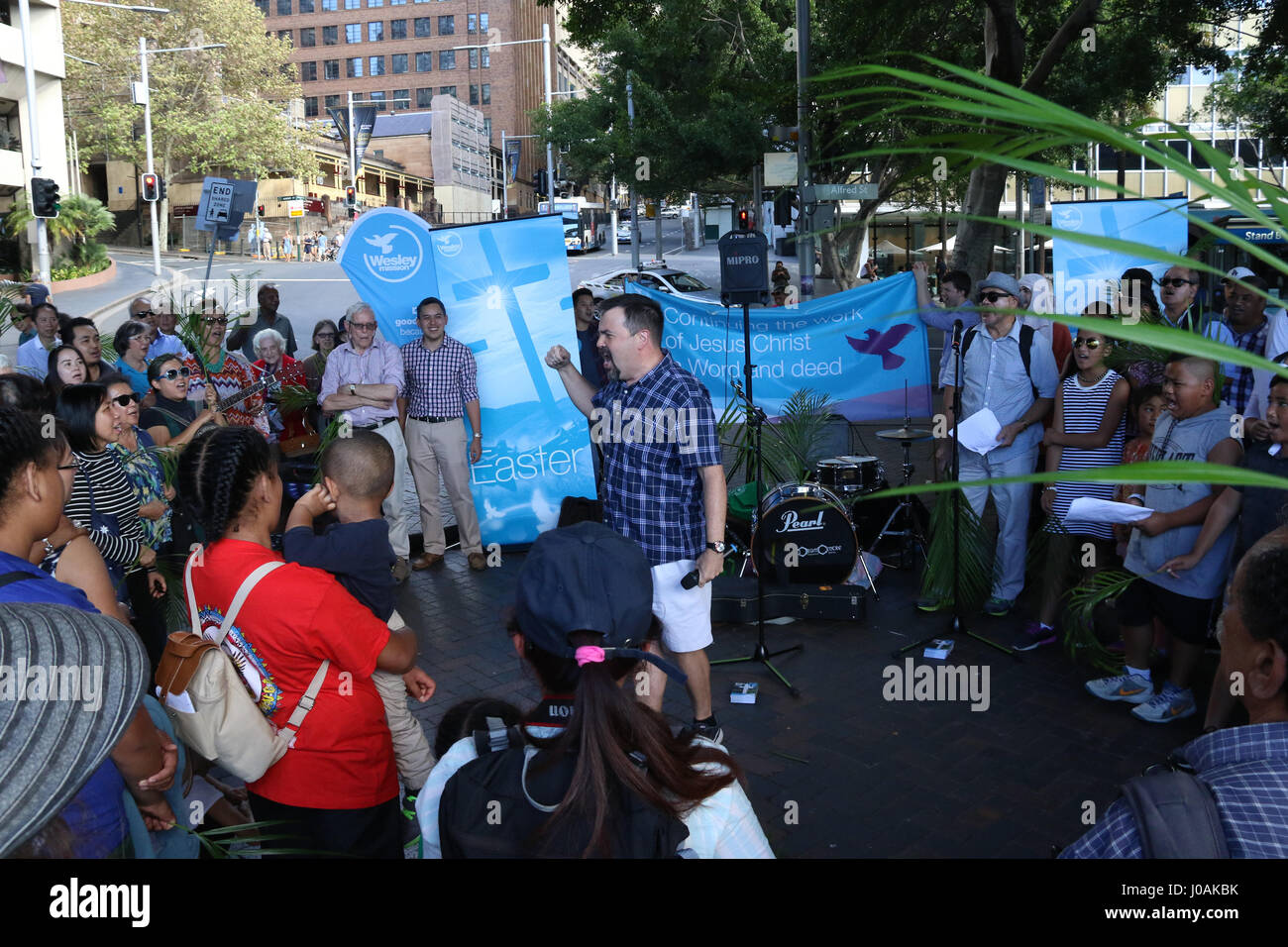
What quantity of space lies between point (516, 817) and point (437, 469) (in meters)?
6.69

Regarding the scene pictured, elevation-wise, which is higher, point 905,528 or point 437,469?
point 437,469

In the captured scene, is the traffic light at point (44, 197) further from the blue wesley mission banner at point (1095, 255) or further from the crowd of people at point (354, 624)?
the blue wesley mission banner at point (1095, 255)

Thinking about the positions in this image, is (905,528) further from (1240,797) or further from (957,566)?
(1240,797)

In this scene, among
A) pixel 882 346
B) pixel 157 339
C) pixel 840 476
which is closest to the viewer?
pixel 840 476

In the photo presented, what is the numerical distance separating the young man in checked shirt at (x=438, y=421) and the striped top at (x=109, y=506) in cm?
346

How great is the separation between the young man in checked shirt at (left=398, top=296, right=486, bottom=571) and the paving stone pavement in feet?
4.70

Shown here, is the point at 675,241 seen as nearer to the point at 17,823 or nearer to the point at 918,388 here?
the point at 918,388

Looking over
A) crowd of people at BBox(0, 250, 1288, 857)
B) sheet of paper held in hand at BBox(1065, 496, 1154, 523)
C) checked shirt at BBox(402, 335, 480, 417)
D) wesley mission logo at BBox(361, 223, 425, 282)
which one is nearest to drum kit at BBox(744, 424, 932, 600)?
crowd of people at BBox(0, 250, 1288, 857)

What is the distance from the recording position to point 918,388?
30.3 ft

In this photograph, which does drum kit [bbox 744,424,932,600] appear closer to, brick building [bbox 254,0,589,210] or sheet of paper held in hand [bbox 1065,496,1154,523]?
sheet of paper held in hand [bbox 1065,496,1154,523]

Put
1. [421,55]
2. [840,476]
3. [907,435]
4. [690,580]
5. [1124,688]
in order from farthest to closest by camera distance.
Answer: [421,55] < [907,435] < [840,476] < [1124,688] < [690,580]

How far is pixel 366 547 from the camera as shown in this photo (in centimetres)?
347

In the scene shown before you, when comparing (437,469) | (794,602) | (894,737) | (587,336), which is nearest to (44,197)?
(587,336)
